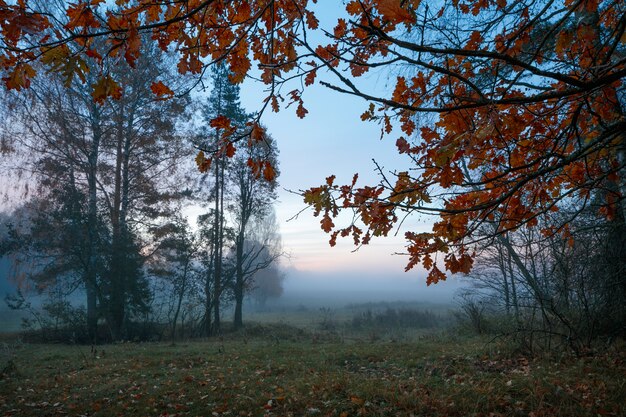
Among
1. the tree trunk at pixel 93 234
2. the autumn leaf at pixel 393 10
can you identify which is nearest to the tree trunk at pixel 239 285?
the tree trunk at pixel 93 234

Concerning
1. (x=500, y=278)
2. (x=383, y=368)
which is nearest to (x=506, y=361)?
(x=383, y=368)

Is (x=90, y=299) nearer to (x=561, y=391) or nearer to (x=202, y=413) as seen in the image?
(x=202, y=413)

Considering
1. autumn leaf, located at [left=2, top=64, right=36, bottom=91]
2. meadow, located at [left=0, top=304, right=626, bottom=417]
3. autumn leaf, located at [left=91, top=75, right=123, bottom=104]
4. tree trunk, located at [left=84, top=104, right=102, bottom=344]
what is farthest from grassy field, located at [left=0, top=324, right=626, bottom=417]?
tree trunk, located at [left=84, top=104, right=102, bottom=344]

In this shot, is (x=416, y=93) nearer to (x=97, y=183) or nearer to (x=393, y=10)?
(x=393, y=10)

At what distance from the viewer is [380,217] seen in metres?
2.64

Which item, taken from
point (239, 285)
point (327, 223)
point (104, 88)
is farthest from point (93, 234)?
point (327, 223)

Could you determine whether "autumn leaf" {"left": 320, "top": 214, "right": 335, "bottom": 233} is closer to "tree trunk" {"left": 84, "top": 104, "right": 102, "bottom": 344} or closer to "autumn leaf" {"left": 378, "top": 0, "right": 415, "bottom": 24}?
"autumn leaf" {"left": 378, "top": 0, "right": 415, "bottom": 24}

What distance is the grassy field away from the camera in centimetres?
397

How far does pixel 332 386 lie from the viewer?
4.87 m

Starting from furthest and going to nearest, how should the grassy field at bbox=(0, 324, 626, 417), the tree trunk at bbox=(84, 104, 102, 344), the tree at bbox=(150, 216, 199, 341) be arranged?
the tree at bbox=(150, 216, 199, 341), the tree trunk at bbox=(84, 104, 102, 344), the grassy field at bbox=(0, 324, 626, 417)

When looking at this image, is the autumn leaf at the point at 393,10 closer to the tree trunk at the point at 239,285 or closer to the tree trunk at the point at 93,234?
the tree trunk at the point at 93,234

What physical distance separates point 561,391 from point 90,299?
50.7 ft

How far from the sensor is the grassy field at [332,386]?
13.0 feet

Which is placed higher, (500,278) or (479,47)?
(479,47)
